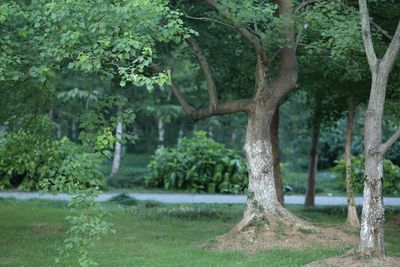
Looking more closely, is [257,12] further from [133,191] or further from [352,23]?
[133,191]

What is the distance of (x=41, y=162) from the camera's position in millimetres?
18031

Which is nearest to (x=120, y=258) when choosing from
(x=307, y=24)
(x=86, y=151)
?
(x=86, y=151)

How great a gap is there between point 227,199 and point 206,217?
4040mm

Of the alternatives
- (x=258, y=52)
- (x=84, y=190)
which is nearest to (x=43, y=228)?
(x=258, y=52)

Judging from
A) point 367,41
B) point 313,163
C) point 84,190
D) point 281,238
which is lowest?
point 281,238

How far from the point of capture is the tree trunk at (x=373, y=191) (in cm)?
848

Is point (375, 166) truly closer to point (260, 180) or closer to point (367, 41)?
point (367, 41)

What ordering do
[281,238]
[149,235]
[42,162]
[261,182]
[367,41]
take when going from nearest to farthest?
[367,41] < [281,238] < [261,182] < [149,235] < [42,162]

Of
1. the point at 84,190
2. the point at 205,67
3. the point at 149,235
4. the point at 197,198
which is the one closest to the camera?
the point at 84,190

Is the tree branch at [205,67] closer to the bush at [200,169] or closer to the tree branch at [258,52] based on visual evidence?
the tree branch at [258,52]

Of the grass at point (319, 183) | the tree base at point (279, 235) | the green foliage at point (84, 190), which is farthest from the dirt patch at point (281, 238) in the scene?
the grass at point (319, 183)

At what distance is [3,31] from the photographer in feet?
27.8

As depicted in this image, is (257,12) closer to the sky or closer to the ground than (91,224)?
closer to the sky

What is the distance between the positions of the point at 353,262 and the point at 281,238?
80.8 inches
